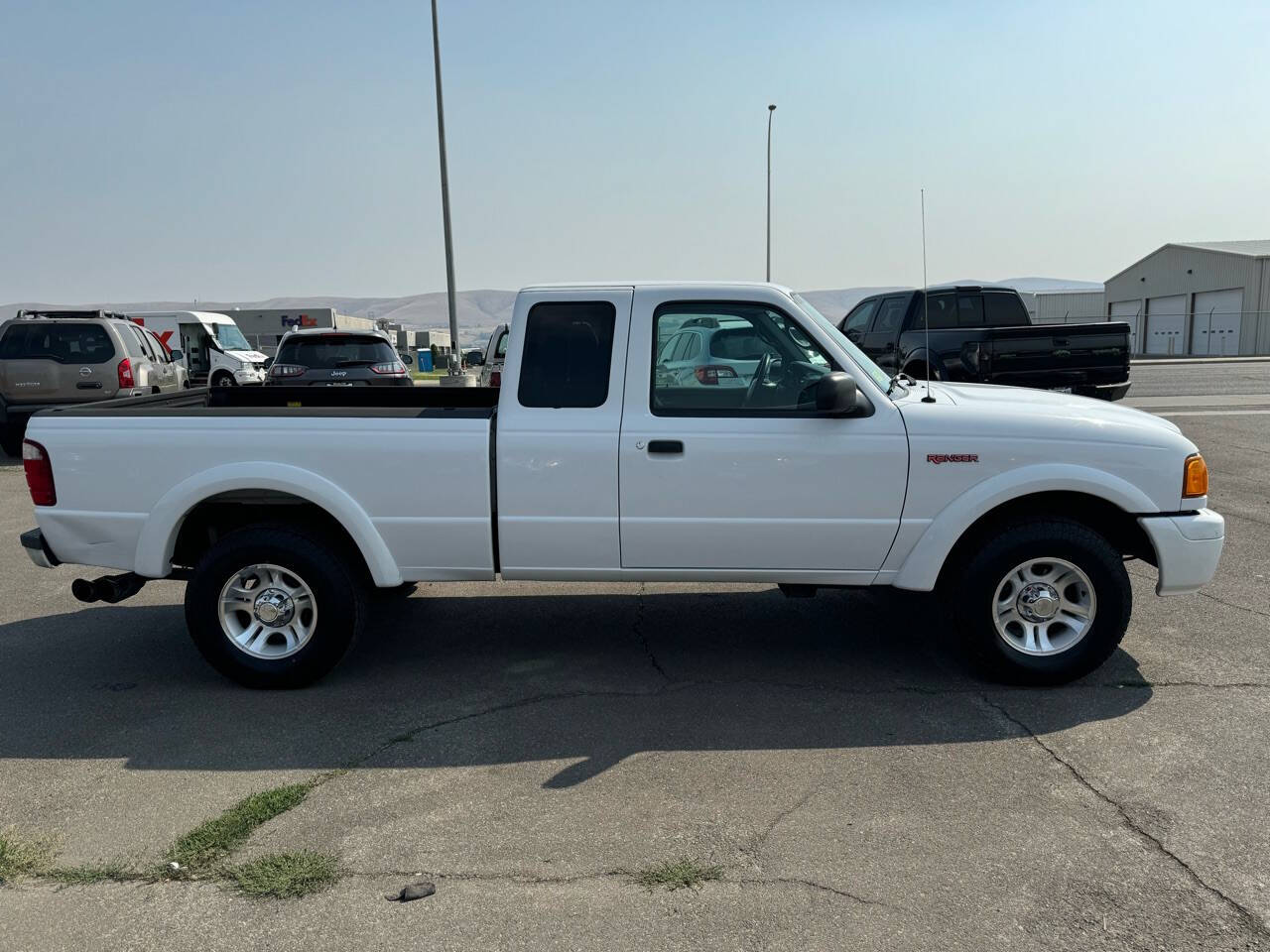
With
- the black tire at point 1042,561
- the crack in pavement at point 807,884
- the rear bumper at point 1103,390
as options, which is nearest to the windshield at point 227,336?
the rear bumper at point 1103,390

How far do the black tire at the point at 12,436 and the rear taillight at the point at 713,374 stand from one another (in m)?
11.0

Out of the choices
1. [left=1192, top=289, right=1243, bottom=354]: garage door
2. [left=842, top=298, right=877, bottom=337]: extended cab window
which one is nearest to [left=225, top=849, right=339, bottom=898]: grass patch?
[left=842, top=298, right=877, bottom=337]: extended cab window

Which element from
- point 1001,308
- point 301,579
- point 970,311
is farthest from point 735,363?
point 1001,308

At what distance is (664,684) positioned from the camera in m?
4.91

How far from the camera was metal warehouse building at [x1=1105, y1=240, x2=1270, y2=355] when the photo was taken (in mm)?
42562

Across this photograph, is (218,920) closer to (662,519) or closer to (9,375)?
(662,519)

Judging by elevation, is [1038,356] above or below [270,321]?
below

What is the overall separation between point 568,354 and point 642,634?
1851 mm

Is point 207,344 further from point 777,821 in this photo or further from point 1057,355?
point 777,821

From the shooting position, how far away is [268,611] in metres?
4.82

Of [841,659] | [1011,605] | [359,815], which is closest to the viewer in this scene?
[359,815]

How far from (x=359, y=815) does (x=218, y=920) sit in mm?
691

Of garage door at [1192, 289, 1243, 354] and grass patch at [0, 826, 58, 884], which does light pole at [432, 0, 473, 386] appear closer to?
grass patch at [0, 826, 58, 884]

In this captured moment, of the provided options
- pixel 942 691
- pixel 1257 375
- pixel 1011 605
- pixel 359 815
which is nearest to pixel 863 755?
pixel 942 691
